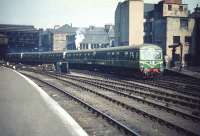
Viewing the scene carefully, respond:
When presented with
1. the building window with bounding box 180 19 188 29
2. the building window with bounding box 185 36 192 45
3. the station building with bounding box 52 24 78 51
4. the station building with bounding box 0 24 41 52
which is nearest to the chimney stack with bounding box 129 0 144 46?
the building window with bounding box 180 19 188 29

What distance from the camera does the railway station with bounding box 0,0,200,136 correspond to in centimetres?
1002

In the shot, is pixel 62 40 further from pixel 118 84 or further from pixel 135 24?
pixel 118 84

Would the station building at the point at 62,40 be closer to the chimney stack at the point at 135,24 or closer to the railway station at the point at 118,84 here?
the railway station at the point at 118,84

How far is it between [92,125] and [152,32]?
1712 inches

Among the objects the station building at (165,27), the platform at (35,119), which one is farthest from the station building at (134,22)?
the platform at (35,119)

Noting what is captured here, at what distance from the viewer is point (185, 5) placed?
48906 mm

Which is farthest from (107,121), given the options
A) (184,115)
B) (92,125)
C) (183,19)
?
(183,19)

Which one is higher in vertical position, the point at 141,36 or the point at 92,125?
the point at 141,36

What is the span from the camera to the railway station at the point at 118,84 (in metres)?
10.0

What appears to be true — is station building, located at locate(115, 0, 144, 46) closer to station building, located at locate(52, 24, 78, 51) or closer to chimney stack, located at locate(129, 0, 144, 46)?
chimney stack, located at locate(129, 0, 144, 46)

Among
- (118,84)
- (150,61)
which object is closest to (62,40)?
(150,61)

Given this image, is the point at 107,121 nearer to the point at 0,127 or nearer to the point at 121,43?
the point at 0,127

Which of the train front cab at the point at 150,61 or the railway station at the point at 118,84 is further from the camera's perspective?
the train front cab at the point at 150,61

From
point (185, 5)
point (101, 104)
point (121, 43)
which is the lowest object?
point (101, 104)
